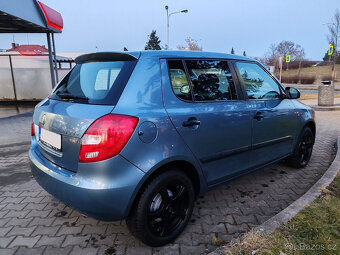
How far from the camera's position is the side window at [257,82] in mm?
3117

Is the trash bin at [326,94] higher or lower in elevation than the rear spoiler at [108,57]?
lower

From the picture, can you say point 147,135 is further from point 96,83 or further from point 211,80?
point 211,80

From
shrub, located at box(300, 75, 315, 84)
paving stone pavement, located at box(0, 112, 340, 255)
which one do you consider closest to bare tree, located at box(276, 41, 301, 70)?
shrub, located at box(300, 75, 315, 84)

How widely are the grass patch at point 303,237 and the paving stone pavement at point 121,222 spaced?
1.21 feet

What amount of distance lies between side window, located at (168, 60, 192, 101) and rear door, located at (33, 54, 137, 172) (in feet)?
1.25

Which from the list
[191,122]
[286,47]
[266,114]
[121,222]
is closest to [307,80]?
[286,47]

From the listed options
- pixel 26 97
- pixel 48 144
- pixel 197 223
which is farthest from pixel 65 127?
pixel 26 97

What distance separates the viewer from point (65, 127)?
2.11 m

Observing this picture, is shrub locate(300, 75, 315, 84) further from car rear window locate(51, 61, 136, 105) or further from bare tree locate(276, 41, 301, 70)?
car rear window locate(51, 61, 136, 105)

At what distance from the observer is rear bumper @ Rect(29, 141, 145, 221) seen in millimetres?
1945

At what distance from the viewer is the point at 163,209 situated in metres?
2.30

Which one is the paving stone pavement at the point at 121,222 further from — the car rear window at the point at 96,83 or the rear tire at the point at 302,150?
the car rear window at the point at 96,83

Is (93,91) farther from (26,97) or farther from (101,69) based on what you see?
(26,97)

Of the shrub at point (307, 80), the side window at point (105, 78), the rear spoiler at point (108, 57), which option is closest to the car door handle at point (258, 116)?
the rear spoiler at point (108, 57)
